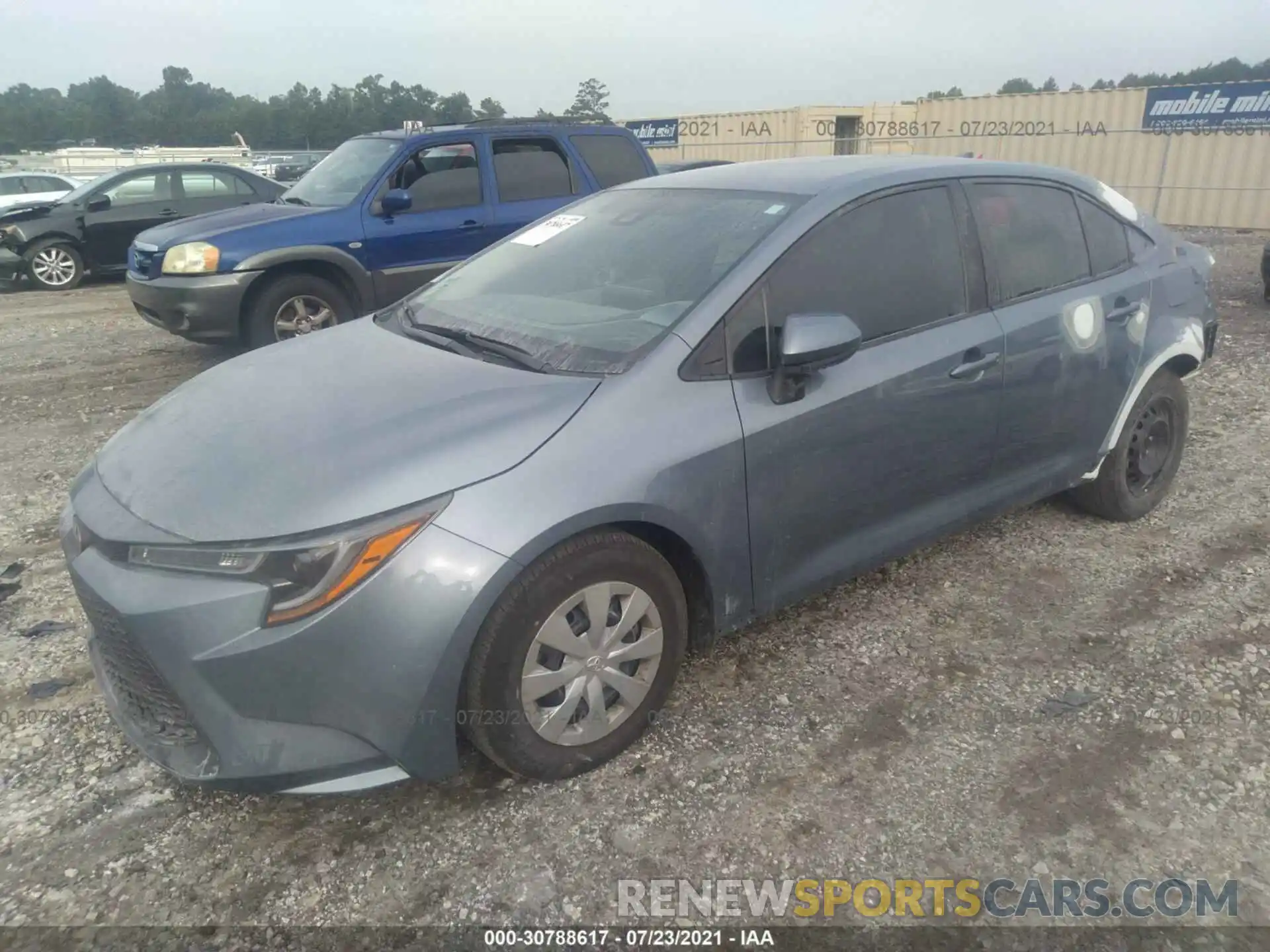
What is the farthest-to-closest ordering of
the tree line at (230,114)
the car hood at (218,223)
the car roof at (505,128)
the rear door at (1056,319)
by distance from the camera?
the tree line at (230,114)
the car roof at (505,128)
the car hood at (218,223)
the rear door at (1056,319)

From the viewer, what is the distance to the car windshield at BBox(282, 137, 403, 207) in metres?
7.11

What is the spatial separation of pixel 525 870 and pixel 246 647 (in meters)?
0.89

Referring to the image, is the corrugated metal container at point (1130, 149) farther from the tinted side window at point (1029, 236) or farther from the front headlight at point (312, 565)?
the front headlight at point (312, 565)

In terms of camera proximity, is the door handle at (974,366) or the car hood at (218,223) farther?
the car hood at (218,223)

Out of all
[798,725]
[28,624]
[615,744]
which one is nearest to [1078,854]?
[798,725]

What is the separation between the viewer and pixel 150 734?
2342 millimetres

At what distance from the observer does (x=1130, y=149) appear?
18094mm

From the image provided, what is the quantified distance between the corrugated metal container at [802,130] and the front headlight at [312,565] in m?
21.7

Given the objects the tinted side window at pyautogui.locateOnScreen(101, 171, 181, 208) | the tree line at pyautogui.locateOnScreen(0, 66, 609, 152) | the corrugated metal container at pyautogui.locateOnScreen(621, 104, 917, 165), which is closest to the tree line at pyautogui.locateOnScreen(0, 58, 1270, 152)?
the tree line at pyautogui.locateOnScreen(0, 66, 609, 152)

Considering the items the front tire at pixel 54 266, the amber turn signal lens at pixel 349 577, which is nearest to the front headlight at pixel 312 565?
the amber turn signal lens at pixel 349 577

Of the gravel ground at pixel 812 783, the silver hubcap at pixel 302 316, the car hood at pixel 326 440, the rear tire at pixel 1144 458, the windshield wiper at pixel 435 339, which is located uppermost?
the windshield wiper at pixel 435 339

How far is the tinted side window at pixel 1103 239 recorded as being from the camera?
12.5 feet

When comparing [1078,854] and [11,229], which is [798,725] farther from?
[11,229]

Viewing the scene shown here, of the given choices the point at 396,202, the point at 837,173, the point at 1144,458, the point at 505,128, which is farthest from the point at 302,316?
the point at 1144,458
